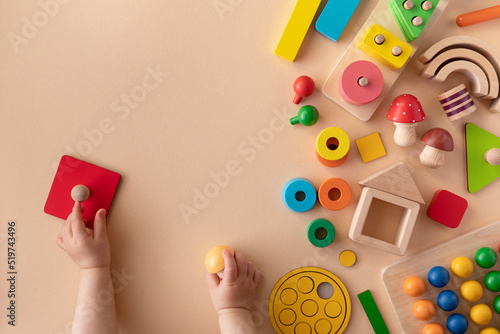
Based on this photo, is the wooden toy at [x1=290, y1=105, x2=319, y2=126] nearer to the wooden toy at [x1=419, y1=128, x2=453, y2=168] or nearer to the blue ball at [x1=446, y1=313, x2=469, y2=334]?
the wooden toy at [x1=419, y1=128, x2=453, y2=168]

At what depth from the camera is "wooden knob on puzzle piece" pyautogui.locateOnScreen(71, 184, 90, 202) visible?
31.8 inches

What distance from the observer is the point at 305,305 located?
0.85m

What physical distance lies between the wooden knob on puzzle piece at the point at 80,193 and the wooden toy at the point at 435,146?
0.68 meters

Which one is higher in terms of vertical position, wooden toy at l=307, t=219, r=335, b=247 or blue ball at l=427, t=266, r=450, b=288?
wooden toy at l=307, t=219, r=335, b=247

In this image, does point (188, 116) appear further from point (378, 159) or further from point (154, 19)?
point (378, 159)

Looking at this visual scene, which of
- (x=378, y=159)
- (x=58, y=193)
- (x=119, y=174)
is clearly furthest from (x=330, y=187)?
(x=58, y=193)

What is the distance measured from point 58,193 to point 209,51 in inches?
16.7

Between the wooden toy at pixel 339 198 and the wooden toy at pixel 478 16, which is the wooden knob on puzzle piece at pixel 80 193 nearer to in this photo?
the wooden toy at pixel 339 198

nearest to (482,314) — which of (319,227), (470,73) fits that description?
(319,227)

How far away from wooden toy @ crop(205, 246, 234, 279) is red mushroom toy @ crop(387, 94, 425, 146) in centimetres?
41

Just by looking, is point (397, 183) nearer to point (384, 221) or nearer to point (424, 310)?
point (384, 221)

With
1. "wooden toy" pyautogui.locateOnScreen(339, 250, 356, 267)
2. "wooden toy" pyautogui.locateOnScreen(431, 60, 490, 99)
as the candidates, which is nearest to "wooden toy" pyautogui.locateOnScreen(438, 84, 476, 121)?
"wooden toy" pyautogui.locateOnScreen(431, 60, 490, 99)

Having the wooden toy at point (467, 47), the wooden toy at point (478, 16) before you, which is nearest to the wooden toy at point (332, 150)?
the wooden toy at point (467, 47)

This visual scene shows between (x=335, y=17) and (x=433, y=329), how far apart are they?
664 mm
